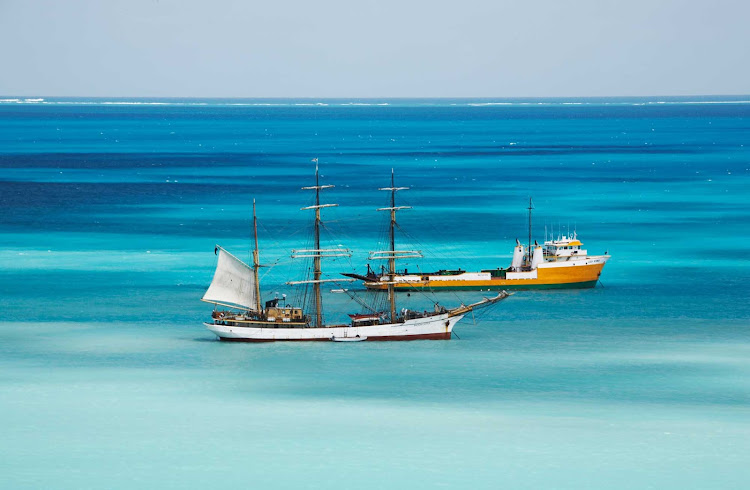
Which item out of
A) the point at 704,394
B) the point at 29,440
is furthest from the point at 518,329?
the point at 29,440

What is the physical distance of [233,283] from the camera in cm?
7788

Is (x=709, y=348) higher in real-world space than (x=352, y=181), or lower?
lower

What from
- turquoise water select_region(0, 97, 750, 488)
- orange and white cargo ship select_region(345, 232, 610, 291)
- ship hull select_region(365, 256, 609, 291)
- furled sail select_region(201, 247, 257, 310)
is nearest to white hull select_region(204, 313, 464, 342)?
turquoise water select_region(0, 97, 750, 488)

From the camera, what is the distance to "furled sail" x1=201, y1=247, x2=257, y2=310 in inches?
3054

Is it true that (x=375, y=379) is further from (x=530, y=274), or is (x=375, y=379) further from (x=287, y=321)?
(x=530, y=274)

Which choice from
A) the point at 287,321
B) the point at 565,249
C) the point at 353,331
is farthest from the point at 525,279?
the point at 287,321

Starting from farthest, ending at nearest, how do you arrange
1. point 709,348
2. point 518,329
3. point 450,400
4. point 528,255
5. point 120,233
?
point 120,233 → point 528,255 → point 518,329 → point 709,348 → point 450,400

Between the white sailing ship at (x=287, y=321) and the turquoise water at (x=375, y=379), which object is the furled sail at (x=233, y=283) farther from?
the turquoise water at (x=375, y=379)

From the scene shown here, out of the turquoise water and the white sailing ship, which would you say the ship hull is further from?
the white sailing ship

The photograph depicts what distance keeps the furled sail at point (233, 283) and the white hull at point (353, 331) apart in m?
2.88

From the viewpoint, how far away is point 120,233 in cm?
12525

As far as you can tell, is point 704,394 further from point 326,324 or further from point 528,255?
point 528,255

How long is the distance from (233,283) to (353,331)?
8.06m

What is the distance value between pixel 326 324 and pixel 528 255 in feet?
76.3
